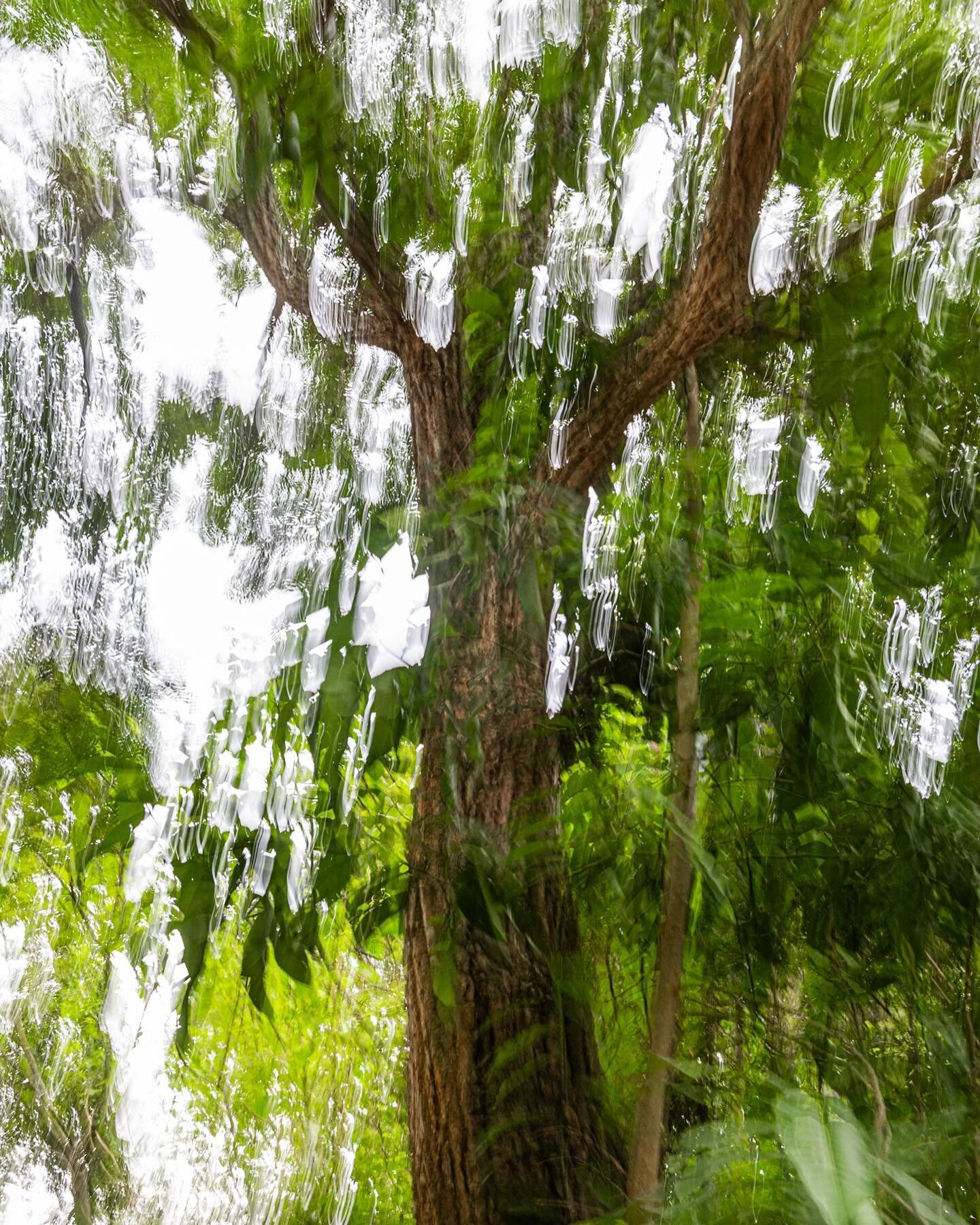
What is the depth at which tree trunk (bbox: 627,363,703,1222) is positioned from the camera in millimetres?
703

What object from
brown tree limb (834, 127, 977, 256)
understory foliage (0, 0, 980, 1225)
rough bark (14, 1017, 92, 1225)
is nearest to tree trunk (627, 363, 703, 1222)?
understory foliage (0, 0, 980, 1225)

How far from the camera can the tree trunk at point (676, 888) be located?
70 cm

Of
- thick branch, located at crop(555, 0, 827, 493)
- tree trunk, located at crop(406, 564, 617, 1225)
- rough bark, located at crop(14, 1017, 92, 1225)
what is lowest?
rough bark, located at crop(14, 1017, 92, 1225)

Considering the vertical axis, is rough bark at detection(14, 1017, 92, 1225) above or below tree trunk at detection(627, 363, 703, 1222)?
below

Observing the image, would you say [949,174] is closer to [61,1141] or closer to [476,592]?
[476,592]

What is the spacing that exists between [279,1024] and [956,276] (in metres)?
0.90

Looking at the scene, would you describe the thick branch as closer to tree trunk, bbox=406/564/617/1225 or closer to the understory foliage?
the understory foliage

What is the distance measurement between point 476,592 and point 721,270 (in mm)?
372

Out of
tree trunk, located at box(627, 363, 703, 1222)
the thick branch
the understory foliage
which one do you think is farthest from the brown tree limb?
tree trunk, located at box(627, 363, 703, 1222)

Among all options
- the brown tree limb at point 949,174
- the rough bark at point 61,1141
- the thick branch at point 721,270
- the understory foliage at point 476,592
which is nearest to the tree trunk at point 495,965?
the understory foliage at point 476,592

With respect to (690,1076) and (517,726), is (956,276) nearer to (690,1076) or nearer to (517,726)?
(517,726)

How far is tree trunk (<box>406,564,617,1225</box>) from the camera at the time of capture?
750 millimetres

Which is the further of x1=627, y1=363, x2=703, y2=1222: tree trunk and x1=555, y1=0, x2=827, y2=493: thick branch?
x1=555, y1=0, x2=827, y2=493: thick branch

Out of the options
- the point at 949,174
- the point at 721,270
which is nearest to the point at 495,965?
the point at 721,270
